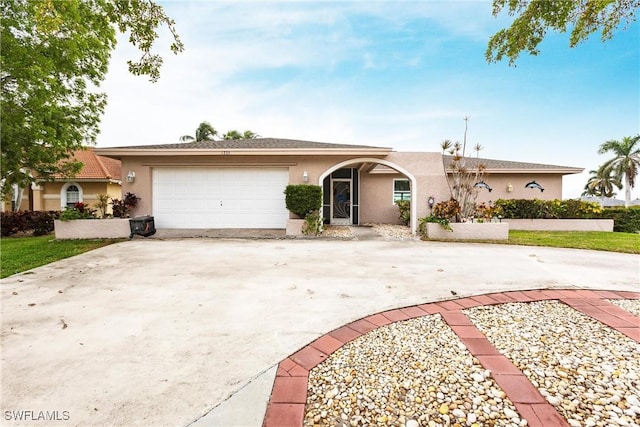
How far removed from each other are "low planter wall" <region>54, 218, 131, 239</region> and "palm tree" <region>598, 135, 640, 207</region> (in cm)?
3930

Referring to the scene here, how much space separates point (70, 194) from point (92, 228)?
9.62m

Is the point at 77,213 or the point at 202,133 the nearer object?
the point at 77,213

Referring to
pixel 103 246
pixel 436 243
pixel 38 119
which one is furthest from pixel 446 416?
pixel 38 119

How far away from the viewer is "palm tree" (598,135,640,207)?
2828cm

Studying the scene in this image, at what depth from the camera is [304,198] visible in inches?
387

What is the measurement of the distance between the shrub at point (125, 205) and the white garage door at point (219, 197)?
65cm

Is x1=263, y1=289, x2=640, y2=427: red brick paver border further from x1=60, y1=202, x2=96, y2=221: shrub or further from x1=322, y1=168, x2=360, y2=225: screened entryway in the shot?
x1=322, y1=168, x2=360, y2=225: screened entryway

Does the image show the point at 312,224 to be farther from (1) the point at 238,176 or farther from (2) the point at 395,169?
(2) the point at 395,169

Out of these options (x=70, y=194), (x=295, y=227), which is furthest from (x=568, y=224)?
(x=70, y=194)

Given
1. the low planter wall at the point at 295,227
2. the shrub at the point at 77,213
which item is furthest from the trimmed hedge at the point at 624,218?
the shrub at the point at 77,213

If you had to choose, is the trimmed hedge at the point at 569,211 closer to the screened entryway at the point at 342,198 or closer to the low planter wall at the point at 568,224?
the low planter wall at the point at 568,224

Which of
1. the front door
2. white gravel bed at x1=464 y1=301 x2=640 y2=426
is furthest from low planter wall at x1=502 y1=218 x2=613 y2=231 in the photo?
white gravel bed at x1=464 y1=301 x2=640 y2=426

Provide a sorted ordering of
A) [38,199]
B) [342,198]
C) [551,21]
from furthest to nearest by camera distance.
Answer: [38,199] → [342,198] → [551,21]

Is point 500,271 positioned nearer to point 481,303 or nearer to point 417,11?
point 481,303
